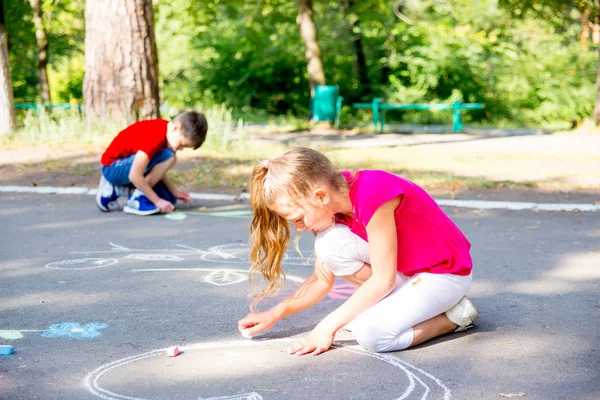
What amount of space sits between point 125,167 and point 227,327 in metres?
3.13

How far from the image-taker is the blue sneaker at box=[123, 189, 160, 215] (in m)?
6.41

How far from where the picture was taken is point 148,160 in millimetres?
6133

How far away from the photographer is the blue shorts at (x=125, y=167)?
6.26 m

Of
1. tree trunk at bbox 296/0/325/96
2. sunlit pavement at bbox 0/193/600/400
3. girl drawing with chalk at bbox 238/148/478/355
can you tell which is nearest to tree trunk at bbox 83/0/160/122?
sunlit pavement at bbox 0/193/600/400

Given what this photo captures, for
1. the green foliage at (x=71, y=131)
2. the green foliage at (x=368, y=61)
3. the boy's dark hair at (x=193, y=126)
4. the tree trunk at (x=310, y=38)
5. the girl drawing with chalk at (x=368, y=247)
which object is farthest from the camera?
the green foliage at (x=368, y=61)

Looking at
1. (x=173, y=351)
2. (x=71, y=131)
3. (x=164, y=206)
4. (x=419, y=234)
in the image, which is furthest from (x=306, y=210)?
(x=71, y=131)

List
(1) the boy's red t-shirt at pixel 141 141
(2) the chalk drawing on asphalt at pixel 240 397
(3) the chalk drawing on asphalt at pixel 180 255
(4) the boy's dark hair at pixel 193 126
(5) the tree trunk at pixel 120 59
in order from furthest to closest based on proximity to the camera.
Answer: (5) the tree trunk at pixel 120 59 < (1) the boy's red t-shirt at pixel 141 141 < (4) the boy's dark hair at pixel 193 126 < (3) the chalk drawing on asphalt at pixel 180 255 < (2) the chalk drawing on asphalt at pixel 240 397

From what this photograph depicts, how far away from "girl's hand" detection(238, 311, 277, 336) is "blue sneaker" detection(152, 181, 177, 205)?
343 cm

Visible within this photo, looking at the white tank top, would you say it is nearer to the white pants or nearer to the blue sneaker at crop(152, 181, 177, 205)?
the white pants

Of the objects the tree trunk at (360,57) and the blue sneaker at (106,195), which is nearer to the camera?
the blue sneaker at (106,195)

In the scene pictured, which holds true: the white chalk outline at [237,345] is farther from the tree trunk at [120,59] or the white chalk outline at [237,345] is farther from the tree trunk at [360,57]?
the tree trunk at [360,57]

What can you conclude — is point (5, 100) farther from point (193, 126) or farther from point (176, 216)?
point (193, 126)

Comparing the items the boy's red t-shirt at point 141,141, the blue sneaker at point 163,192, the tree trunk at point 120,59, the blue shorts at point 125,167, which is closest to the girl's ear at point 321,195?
the boy's red t-shirt at point 141,141

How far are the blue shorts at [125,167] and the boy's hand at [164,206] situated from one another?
10.3 inches
